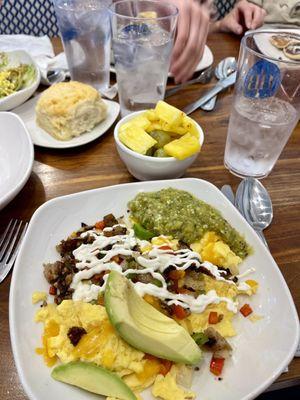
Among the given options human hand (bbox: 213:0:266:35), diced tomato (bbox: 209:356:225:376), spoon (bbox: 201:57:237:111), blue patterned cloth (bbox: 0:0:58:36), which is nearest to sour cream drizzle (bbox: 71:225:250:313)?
diced tomato (bbox: 209:356:225:376)

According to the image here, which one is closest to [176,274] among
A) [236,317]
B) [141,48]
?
[236,317]

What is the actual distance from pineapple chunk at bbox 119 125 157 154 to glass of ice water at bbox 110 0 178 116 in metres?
0.41

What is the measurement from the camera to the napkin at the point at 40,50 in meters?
1.99

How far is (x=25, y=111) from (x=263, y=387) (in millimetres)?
1492

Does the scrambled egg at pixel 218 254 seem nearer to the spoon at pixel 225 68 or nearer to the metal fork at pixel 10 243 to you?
the metal fork at pixel 10 243

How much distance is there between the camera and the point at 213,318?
3.34 feet

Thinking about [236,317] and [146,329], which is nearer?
[146,329]

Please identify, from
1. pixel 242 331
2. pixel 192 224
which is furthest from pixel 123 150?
pixel 242 331

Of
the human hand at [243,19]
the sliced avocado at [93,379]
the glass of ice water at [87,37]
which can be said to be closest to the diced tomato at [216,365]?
the sliced avocado at [93,379]

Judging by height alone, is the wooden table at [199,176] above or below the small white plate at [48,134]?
below

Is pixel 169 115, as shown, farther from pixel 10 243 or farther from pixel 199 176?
pixel 10 243

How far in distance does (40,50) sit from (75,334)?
5.85 feet

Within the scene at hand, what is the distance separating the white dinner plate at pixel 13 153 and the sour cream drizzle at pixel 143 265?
36 cm

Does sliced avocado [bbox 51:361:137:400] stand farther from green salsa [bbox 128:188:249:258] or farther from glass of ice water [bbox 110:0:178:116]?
glass of ice water [bbox 110:0:178:116]
